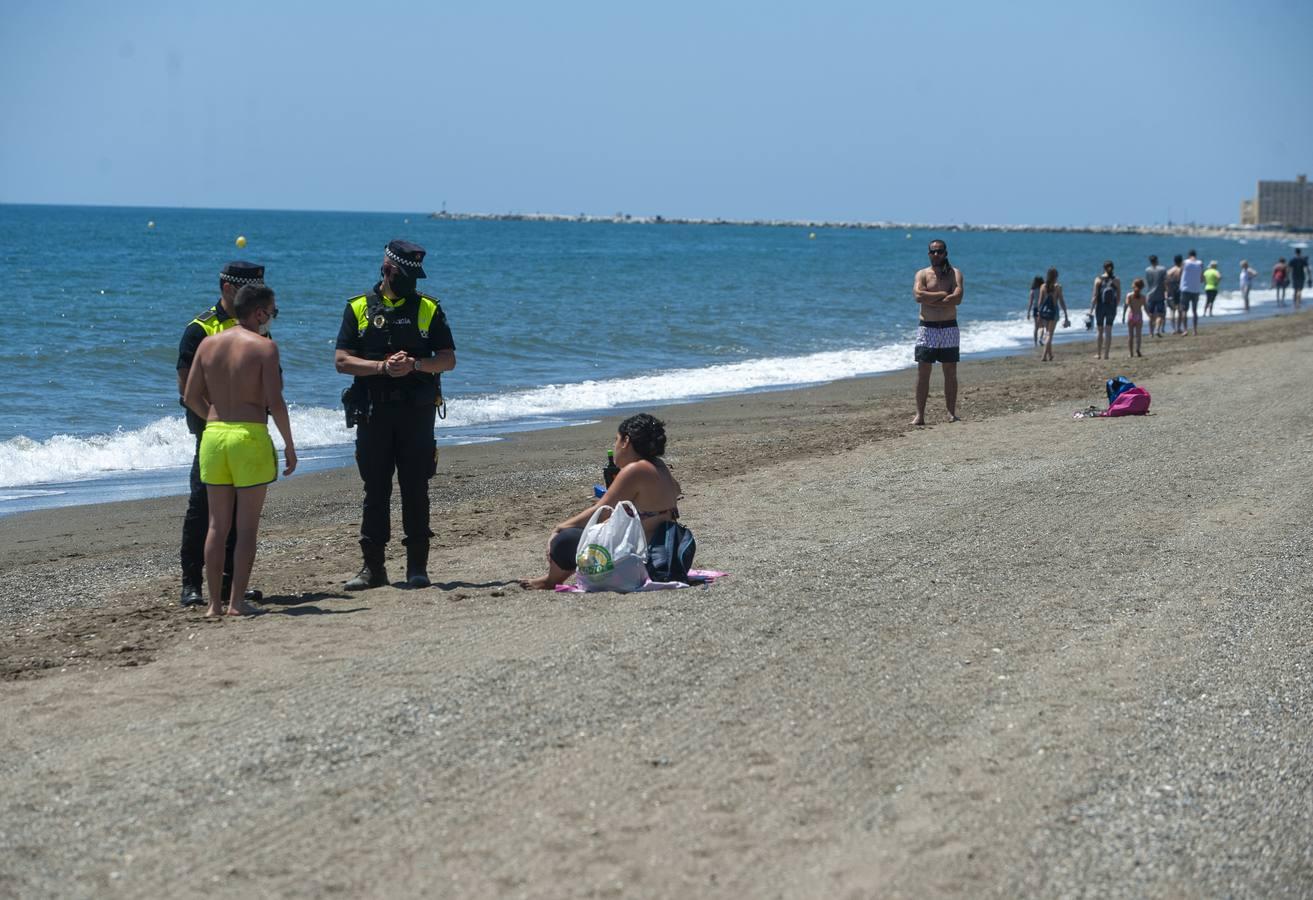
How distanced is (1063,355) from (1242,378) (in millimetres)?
7620

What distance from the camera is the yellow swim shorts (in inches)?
252

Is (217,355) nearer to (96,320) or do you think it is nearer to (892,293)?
(96,320)

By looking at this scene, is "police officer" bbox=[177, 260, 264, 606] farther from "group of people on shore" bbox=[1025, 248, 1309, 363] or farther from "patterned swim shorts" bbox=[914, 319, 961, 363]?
"group of people on shore" bbox=[1025, 248, 1309, 363]

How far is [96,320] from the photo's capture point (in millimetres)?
27969

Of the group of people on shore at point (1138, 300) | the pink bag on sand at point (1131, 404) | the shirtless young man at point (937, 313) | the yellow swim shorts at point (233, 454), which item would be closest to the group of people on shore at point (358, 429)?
the yellow swim shorts at point (233, 454)

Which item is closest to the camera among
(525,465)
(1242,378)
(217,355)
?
(217,355)

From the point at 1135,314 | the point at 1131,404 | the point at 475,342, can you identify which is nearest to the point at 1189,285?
the point at 1135,314

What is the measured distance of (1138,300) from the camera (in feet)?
74.3

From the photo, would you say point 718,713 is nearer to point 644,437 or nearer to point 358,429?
point 644,437


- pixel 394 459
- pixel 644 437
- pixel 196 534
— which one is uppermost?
pixel 644 437

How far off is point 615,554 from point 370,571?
1428 millimetres

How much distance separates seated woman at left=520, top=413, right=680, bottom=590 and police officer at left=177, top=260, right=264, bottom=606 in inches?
63.1

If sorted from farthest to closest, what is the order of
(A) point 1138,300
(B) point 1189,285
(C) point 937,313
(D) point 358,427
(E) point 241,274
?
1. (B) point 1189,285
2. (A) point 1138,300
3. (C) point 937,313
4. (D) point 358,427
5. (E) point 241,274

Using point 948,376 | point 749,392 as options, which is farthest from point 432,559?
point 749,392
